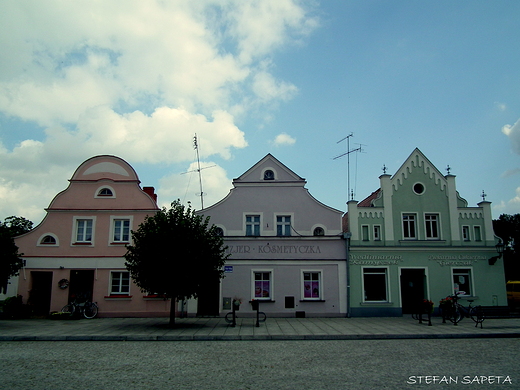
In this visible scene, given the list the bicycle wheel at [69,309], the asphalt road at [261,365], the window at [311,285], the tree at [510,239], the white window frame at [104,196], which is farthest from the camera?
the tree at [510,239]

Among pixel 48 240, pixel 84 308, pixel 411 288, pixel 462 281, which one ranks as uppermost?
pixel 48 240

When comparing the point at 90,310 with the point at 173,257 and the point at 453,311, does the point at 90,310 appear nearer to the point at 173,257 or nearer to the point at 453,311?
the point at 173,257

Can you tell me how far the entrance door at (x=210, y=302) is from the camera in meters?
23.8

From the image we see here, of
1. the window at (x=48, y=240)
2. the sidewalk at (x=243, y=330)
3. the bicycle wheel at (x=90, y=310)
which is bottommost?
the sidewalk at (x=243, y=330)

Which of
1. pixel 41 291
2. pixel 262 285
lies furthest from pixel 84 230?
pixel 262 285

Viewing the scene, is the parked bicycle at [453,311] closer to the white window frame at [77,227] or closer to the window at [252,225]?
the window at [252,225]

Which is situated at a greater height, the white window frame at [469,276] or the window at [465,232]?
the window at [465,232]

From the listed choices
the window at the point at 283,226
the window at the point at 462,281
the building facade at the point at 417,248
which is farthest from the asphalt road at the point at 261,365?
the window at the point at 283,226

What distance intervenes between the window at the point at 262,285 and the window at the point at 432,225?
959cm

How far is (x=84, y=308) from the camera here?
75.7 ft

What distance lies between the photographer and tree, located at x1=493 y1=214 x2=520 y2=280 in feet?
167

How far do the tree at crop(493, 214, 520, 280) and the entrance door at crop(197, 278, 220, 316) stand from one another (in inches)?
1580

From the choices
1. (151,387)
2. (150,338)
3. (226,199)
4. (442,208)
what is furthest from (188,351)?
(442,208)

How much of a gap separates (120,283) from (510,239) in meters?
50.5
